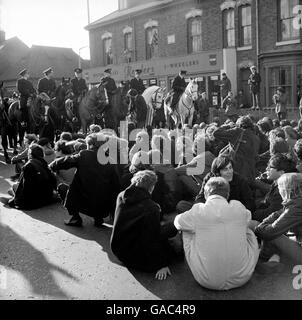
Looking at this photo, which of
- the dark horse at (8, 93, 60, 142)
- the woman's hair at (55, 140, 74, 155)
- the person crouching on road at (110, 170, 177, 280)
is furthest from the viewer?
the dark horse at (8, 93, 60, 142)

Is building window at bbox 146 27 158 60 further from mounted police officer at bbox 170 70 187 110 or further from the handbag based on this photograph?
the handbag

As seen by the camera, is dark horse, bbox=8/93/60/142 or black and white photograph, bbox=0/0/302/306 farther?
dark horse, bbox=8/93/60/142

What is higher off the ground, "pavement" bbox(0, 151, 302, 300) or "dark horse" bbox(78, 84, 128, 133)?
"dark horse" bbox(78, 84, 128, 133)

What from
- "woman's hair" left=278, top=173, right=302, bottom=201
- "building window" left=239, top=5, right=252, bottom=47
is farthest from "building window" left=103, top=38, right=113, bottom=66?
"woman's hair" left=278, top=173, right=302, bottom=201

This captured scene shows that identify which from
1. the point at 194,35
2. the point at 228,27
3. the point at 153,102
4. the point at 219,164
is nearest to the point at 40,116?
the point at 153,102

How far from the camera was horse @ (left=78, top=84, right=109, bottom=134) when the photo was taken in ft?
51.5

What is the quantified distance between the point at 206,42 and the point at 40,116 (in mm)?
12897

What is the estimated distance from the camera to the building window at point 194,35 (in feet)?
81.8

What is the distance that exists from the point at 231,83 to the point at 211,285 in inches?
Result: 772

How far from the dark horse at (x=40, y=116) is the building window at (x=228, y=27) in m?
11.9

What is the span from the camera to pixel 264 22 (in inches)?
829

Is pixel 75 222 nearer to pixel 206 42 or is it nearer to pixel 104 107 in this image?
pixel 104 107

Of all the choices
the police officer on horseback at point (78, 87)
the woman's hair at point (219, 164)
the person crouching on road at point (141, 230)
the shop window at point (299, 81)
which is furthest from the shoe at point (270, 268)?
the shop window at point (299, 81)
